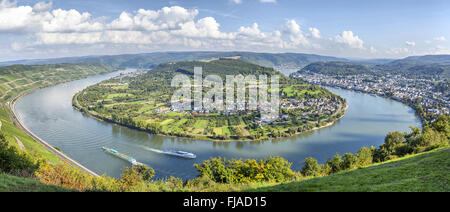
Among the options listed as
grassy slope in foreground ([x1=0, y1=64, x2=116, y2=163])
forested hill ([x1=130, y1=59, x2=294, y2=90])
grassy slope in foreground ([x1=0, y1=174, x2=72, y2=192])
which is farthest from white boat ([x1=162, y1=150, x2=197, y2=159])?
forested hill ([x1=130, y1=59, x2=294, y2=90])

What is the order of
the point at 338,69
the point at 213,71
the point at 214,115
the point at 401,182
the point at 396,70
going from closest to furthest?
the point at 401,182 → the point at 214,115 → the point at 213,71 → the point at 396,70 → the point at 338,69

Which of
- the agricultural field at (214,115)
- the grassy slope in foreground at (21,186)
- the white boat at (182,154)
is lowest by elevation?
the white boat at (182,154)

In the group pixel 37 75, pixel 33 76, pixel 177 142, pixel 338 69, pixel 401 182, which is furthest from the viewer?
pixel 338 69

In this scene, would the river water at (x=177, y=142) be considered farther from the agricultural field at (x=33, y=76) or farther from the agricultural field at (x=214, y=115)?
the agricultural field at (x=33, y=76)

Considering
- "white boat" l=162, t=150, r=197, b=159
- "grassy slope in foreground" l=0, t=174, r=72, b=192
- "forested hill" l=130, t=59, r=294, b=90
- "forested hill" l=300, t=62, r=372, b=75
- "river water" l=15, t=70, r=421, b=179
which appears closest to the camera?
"grassy slope in foreground" l=0, t=174, r=72, b=192

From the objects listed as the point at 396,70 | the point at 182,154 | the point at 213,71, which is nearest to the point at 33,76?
the point at 213,71

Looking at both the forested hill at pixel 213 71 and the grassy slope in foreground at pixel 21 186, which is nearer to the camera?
the grassy slope in foreground at pixel 21 186

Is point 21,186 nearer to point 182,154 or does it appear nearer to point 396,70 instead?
point 182,154

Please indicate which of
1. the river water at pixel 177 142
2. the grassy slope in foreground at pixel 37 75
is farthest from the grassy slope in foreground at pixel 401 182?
the grassy slope in foreground at pixel 37 75

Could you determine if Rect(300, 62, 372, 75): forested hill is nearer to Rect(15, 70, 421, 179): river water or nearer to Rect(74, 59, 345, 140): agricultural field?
Rect(74, 59, 345, 140): agricultural field
